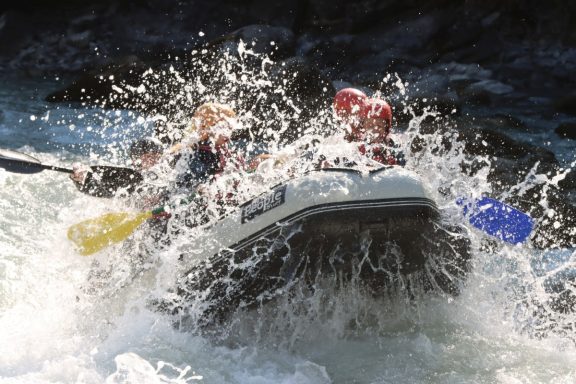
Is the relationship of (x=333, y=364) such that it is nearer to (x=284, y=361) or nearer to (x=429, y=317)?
(x=284, y=361)

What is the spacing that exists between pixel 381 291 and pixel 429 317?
17.9 inches

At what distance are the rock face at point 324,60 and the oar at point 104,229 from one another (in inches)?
121

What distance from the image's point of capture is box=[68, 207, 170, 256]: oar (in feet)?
14.9

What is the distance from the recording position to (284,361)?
410 centimetres

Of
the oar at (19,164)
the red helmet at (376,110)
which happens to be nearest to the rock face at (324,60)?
the oar at (19,164)

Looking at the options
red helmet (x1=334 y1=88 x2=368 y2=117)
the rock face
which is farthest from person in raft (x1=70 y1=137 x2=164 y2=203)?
the rock face

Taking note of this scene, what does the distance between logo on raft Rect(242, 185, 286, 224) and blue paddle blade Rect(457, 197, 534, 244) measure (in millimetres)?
912

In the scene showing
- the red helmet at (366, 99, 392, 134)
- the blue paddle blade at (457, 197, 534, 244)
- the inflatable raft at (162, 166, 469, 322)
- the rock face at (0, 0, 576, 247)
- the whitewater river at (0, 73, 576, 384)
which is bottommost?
the whitewater river at (0, 73, 576, 384)

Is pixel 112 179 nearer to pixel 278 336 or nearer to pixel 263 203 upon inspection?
pixel 263 203

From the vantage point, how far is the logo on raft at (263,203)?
3910 millimetres

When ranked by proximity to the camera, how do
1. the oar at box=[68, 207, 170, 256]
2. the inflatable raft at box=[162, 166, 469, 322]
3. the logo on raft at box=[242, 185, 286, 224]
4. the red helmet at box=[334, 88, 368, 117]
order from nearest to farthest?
the inflatable raft at box=[162, 166, 469, 322] < the logo on raft at box=[242, 185, 286, 224] < the red helmet at box=[334, 88, 368, 117] < the oar at box=[68, 207, 170, 256]

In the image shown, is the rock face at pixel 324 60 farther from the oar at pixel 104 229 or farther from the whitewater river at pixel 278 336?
the oar at pixel 104 229

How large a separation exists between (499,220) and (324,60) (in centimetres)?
750

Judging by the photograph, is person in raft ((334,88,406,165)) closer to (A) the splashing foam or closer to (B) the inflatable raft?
(A) the splashing foam
